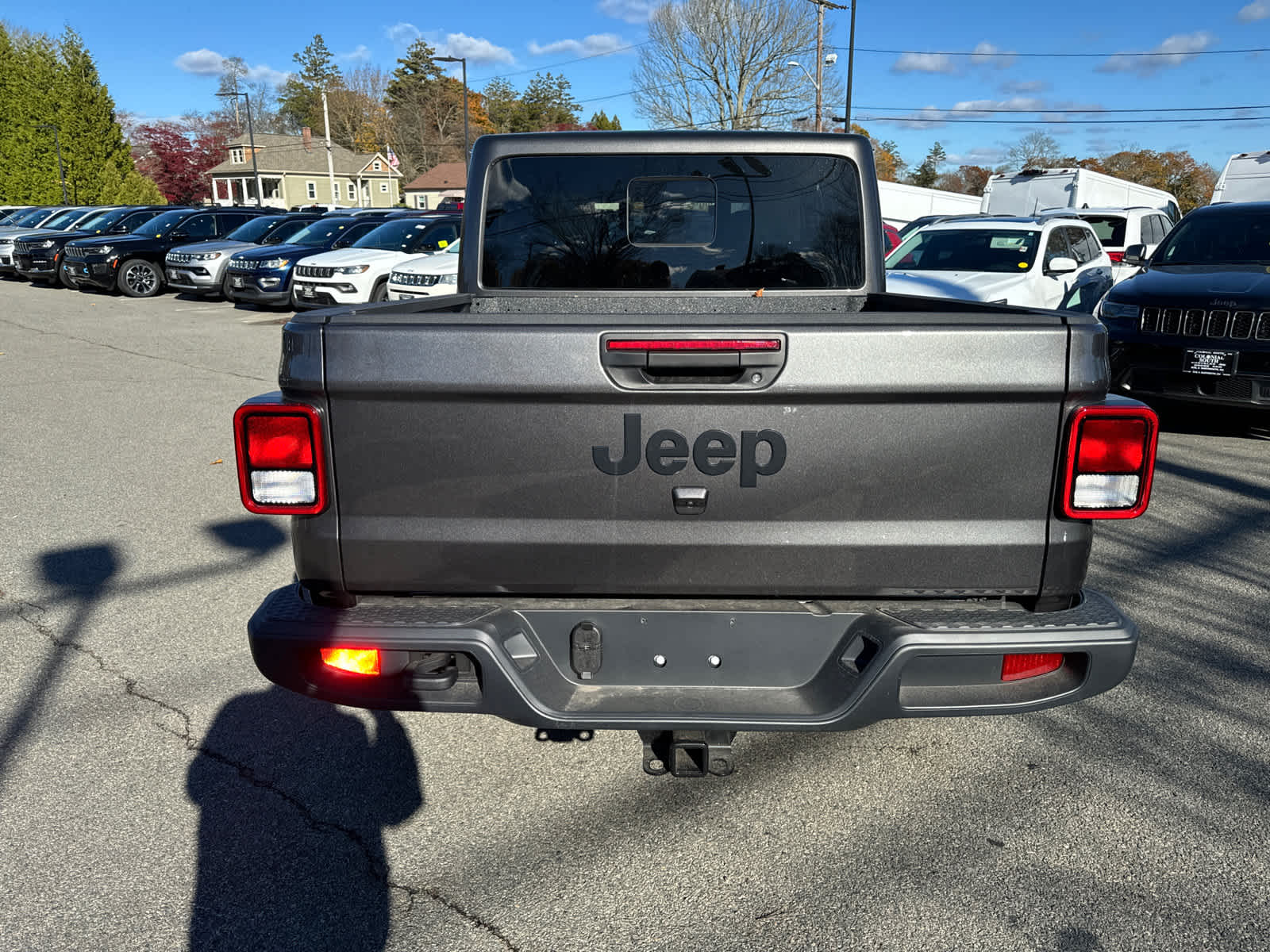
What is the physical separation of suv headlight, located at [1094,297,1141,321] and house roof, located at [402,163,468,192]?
7866 cm

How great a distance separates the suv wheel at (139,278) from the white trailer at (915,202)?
18.8m

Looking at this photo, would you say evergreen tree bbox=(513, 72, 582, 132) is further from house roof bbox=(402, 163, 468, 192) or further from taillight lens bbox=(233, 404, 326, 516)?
taillight lens bbox=(233, 404, 326, 516)

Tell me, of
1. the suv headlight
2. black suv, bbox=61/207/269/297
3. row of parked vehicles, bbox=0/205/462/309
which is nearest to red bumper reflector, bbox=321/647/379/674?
the suv headlight

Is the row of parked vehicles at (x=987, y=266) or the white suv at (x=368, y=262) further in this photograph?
the white suv at (x=368, y=262)

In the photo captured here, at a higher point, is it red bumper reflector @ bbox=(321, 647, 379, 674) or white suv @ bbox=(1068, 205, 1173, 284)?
white suv @ bbox=(1068, 205, 1173, 284)

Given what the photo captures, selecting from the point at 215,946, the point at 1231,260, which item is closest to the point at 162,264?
the point at 1231,260

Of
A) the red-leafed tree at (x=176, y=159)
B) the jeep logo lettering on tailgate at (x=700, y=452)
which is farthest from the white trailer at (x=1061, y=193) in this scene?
the red-leafed tree at (x=176, y=159)

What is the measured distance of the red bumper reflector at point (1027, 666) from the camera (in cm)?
256

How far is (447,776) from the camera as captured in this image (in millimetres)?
3250

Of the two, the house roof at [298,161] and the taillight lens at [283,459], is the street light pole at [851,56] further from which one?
the house roof at [298,161]

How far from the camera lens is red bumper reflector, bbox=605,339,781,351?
7.71 feet

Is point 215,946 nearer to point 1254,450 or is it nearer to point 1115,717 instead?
point 1115,717

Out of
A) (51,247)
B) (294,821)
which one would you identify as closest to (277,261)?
(51,247)

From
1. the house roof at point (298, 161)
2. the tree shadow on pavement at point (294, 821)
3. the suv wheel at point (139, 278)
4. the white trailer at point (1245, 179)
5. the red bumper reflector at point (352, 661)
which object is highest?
the house roof at point (298, 161)
